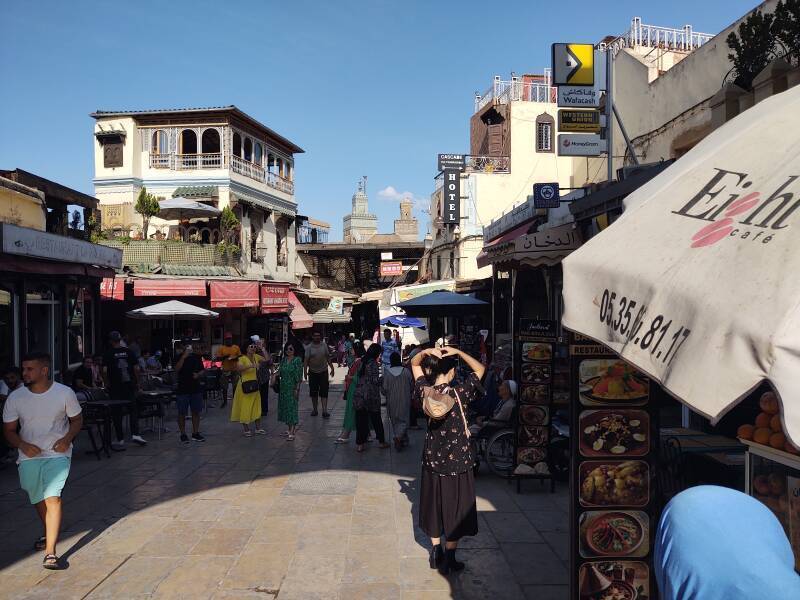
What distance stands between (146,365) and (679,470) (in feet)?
46.0

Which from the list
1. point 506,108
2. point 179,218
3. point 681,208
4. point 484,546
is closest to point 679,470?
point 484,546

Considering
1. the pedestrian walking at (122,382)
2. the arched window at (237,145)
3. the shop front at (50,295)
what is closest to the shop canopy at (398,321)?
the shop front at (50,295)

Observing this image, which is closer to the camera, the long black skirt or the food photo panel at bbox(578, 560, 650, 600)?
the food photo panel at bbox(578, 560, 650, 600)

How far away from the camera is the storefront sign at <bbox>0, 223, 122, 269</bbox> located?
9121mm

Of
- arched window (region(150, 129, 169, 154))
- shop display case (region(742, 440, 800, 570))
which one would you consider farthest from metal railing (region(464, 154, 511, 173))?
shop display case (region(742, 440, 800, 570))

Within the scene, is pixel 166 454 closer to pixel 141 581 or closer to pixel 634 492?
pixel 141 581

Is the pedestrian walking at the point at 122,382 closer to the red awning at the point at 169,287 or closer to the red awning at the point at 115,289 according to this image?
the red awning at the point at 115,289

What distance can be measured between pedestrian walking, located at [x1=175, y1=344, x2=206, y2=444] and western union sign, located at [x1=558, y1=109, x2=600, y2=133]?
7.17 meters

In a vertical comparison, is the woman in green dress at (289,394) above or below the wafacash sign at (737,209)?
below

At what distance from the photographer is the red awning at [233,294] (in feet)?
72.7

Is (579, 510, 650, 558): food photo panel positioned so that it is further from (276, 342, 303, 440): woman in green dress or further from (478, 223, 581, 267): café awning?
(276, 342, 303, 440): woman in green dress

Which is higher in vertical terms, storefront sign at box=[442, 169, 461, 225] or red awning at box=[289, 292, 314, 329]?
storefront sign at box=[442, 169, 461, 225]

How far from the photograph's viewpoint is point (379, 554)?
557 cm

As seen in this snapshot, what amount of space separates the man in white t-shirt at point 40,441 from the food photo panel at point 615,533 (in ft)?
13.5
